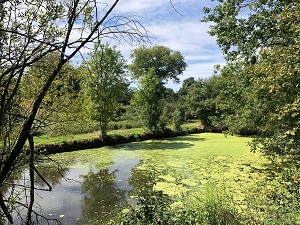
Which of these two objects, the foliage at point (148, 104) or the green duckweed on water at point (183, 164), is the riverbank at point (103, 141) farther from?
the foliage at point (148, 104)

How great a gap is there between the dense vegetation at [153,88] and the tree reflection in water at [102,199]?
5.90 feet

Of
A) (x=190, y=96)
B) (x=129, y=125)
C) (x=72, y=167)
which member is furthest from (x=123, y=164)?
(x=190, y=96)

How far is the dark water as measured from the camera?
219 inches

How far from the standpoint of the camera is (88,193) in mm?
7066

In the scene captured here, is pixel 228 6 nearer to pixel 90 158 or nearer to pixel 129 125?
pixel 90 158

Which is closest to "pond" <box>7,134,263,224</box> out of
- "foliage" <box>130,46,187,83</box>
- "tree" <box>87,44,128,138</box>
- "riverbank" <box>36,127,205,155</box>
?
"riverbank" <box>36,127,205,155</box>

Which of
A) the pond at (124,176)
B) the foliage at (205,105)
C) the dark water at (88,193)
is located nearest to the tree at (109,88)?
the pond at (124,176)

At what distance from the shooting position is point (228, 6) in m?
7.80

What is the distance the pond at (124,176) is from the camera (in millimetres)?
5987

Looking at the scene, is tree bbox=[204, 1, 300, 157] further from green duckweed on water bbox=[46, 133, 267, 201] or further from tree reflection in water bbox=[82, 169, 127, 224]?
tree reflection in water bbox=[82, 169, 127, 224]

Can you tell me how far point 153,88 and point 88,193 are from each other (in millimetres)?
10916

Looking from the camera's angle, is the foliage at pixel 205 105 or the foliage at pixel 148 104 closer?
the foliage at pixel 148 104

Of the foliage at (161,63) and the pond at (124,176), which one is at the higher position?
the foliage at (161,63)

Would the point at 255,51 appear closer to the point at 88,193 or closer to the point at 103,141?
the point at 88,193
